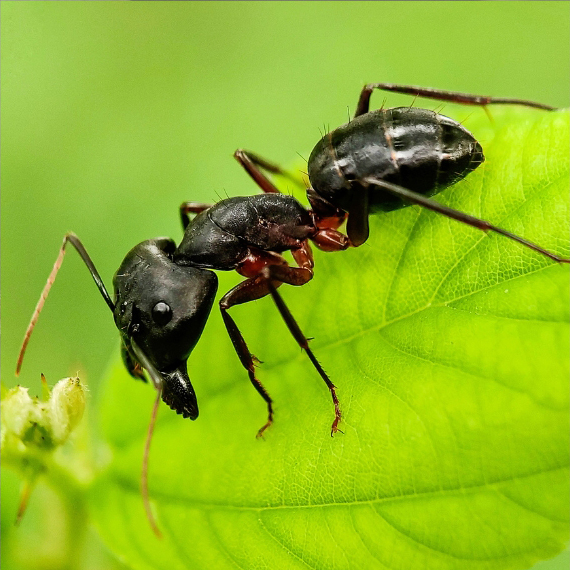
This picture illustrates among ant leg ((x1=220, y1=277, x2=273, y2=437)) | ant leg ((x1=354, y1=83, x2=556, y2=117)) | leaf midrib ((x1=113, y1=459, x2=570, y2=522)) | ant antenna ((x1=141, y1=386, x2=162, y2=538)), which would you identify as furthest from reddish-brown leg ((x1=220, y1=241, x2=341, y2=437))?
ant leg ((x1=354, y1=83, x2=556, y2=117))

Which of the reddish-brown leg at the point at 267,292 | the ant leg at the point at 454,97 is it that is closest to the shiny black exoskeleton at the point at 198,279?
the reddish-brown leg at the point at 267,292

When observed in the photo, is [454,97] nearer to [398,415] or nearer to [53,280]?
[398,415]

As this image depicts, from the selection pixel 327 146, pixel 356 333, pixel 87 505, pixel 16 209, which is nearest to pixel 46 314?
pixel 16 209

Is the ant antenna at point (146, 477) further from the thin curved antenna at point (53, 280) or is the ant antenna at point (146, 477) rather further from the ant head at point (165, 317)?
the thin curved antenna at point (53, 280)

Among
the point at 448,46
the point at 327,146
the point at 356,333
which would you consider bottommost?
the point at 356,333

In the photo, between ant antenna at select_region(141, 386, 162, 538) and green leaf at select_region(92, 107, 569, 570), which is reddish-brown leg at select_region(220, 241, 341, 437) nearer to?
green leaf at select_region(92, 107, 569, 570)

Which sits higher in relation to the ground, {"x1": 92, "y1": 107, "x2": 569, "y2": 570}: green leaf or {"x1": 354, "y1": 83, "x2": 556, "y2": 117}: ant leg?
{"x1": 354, "y1": 83, "x2": 556, "y2": 117}: ant leg

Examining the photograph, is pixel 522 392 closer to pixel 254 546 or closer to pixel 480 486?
pixel 480 486
